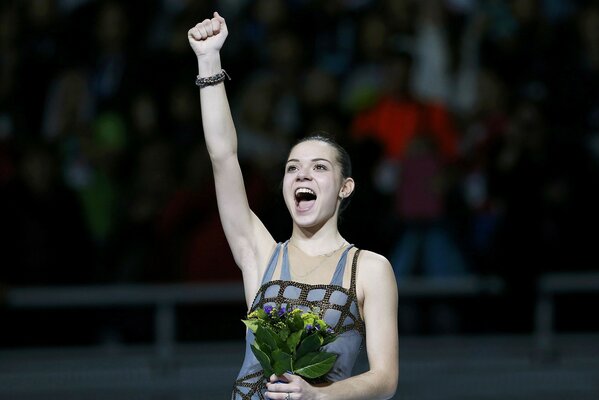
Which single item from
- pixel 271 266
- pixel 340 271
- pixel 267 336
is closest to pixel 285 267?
pixel 271 266

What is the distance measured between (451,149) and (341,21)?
128cm

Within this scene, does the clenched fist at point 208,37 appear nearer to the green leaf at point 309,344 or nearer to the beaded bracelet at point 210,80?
the beaded bracelet at point 210,80

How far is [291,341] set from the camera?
3.10 metres

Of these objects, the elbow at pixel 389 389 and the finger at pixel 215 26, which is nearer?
the elbow at pixel 389 389

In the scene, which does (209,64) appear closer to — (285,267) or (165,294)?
(285,267)

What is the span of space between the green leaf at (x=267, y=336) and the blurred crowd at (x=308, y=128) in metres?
3.91

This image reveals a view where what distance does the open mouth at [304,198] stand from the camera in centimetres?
346

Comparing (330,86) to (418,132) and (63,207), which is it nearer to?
(418,132)


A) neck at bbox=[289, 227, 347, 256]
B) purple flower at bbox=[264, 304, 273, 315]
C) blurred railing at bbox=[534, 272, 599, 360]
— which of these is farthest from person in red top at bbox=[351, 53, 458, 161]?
purple flower at bbox=[264, 304, 273, 315]

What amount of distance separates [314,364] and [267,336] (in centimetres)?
15

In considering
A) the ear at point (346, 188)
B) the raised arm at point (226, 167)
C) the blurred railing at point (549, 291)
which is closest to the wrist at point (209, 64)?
the raised arm at point (226, 167)

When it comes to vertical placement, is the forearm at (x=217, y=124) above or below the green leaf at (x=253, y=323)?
above

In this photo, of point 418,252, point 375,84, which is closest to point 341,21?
point 375,84

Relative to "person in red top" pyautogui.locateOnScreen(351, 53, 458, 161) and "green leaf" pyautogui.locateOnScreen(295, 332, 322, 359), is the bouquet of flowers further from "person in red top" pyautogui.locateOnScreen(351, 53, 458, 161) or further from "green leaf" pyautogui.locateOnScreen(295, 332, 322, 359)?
"person in red top" pyautogui.locateOnScreen(351, 53, 458, 161)
